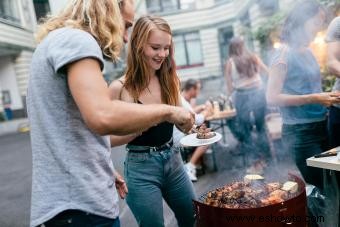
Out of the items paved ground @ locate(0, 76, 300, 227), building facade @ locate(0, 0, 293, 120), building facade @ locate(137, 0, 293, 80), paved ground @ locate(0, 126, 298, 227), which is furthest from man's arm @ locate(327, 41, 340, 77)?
building facade @ locate(137, 0, 293, 80)

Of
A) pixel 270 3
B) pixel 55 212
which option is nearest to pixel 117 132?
pixel 55 212

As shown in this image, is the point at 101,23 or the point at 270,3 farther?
the point at 270,3

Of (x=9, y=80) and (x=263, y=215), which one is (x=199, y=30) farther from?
(x=263, y=215)

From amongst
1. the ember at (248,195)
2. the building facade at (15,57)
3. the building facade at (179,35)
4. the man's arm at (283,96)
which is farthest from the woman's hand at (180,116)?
the building facade at (15,57)

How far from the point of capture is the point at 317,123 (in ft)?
10.0

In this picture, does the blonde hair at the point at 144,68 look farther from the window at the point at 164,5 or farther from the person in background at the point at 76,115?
the window at the point at 164,5

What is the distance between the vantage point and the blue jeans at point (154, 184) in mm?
2396

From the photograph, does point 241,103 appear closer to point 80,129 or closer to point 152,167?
point 152,167

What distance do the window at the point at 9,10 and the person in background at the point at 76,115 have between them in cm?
2256

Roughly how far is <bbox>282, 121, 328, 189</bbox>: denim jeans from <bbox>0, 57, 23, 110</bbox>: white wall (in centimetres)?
2160

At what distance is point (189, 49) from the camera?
29.1 meters

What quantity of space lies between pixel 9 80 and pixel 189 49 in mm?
13953

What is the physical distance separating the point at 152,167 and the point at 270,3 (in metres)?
13.8

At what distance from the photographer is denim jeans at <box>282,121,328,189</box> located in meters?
3.03
